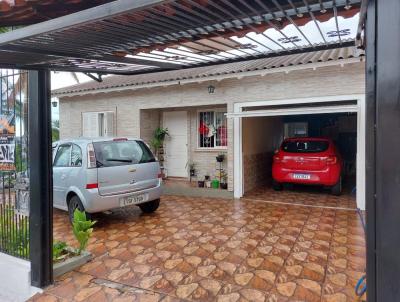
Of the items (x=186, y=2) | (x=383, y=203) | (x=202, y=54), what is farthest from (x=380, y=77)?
(x=202, y=54)

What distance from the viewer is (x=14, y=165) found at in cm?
426

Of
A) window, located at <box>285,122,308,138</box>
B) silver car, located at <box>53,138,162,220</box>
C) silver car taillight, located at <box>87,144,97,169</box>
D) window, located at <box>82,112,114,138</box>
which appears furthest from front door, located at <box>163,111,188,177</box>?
window, located at <box>285,122,308,138</box>

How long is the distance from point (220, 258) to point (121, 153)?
3.13 meters

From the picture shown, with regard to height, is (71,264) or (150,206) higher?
(150,206)

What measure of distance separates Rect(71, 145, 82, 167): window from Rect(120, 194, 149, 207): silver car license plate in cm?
114

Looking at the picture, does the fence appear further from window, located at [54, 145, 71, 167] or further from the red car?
the red car

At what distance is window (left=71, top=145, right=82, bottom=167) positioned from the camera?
6143mm

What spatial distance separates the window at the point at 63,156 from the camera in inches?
258

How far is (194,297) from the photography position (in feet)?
11.4

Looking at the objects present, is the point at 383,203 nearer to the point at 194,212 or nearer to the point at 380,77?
the point at 380,77

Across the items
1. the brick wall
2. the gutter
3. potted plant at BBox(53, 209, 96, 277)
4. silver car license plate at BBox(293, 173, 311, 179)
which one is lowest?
potted plant at BBox(53, 209, 96, 277)

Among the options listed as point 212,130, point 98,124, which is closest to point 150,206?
point 212,130

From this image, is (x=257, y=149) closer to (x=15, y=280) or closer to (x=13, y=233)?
(x=13, y=233)

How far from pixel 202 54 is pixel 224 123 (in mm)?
7066
